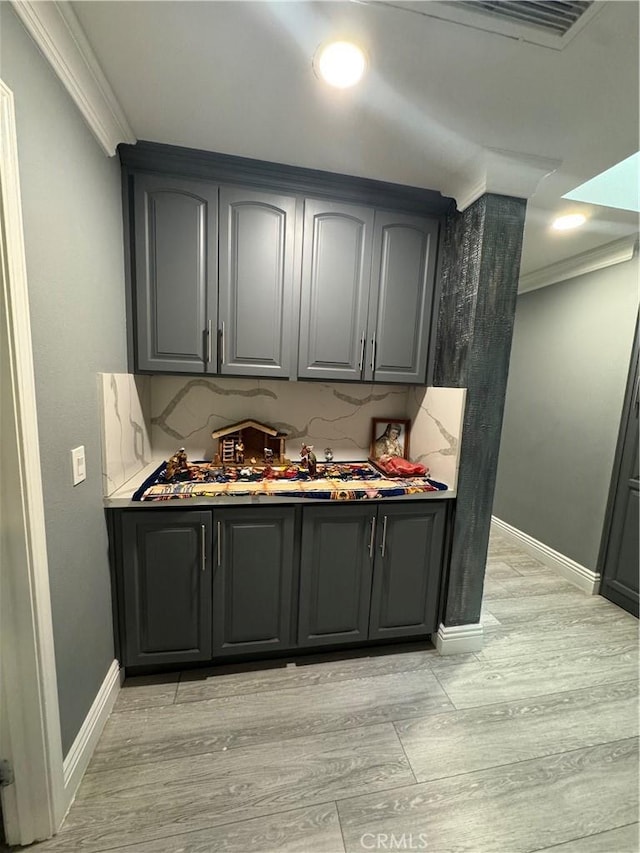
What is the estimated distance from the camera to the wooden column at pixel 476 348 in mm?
1571

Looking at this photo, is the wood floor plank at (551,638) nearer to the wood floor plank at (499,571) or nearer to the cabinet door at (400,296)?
the wood floor plank at (499,571)

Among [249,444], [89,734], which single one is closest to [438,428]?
[249,444]

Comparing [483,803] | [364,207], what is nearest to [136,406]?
[364,207]

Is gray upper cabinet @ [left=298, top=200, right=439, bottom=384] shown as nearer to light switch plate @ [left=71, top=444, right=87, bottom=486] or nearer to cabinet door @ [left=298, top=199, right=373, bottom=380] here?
cabinet door @ [left=298, top=199, right=373, bottom=380]

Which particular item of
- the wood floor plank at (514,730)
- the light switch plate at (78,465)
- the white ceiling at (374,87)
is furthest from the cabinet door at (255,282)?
the wood floor plank at (514,730)

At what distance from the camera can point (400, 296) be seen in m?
1.80

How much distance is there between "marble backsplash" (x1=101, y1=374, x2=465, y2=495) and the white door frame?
2.00 ft

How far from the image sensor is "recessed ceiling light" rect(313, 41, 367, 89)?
1002 mm

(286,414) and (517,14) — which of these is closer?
(517,14)

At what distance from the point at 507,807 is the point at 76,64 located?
290 cm

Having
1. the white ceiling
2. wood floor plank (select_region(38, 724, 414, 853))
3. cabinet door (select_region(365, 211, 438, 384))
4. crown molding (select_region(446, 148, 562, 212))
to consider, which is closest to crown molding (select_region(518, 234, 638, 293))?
the white ceiling

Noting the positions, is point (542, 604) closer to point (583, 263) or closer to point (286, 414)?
point (286, 414)

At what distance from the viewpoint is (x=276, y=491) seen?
5.11 ft

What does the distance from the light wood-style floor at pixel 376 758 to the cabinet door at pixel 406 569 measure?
0.69 ft
